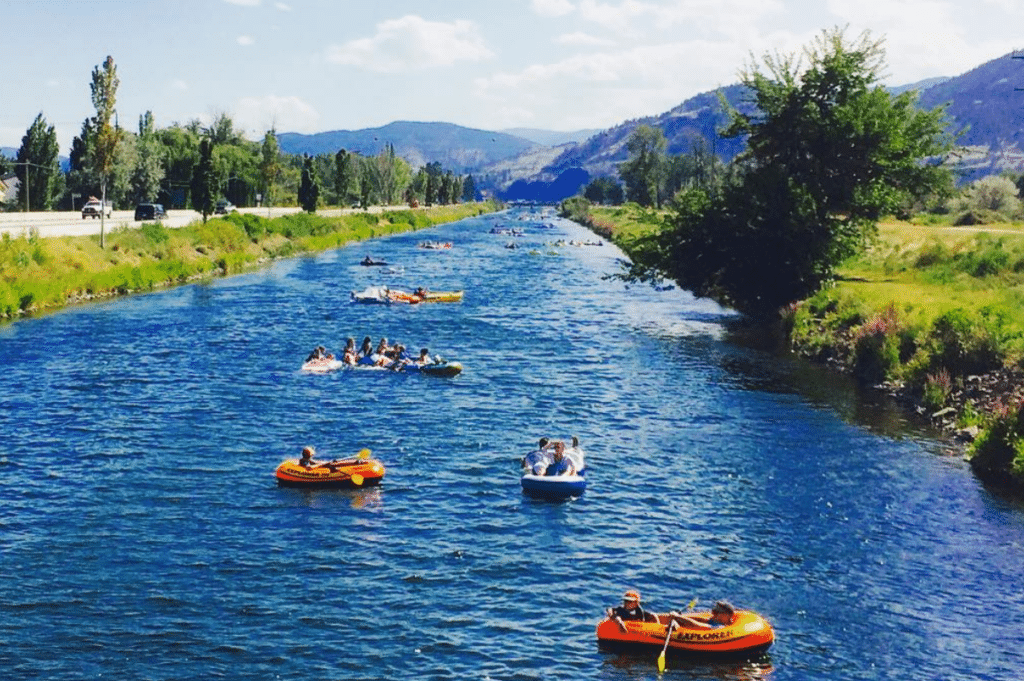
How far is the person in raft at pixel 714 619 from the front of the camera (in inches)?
952

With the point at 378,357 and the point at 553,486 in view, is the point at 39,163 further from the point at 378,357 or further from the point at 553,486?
the point at 553,486

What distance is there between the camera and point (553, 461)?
118ft

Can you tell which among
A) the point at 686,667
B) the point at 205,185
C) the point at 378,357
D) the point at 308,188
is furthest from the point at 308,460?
the point at 308,188

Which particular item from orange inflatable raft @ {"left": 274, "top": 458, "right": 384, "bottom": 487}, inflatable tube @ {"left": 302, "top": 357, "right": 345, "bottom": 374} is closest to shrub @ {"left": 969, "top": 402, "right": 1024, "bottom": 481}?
orange inflatable raft @ {"left": 274, "top": 458, "right": 384, "bottom": 487}

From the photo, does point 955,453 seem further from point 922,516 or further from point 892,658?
point 892,658

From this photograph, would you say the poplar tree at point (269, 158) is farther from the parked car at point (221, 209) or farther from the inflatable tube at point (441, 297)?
the inflatable tube at point (441, 297)

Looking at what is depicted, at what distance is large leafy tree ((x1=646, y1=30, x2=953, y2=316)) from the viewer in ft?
232

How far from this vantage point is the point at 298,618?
25172 mm

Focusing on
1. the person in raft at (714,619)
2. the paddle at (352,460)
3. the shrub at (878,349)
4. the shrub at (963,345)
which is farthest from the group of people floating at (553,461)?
the shrub at (878,349)

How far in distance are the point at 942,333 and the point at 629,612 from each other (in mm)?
31975

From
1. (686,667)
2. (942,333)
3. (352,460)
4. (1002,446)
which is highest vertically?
(942,333)

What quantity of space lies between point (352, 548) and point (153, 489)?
8688mm

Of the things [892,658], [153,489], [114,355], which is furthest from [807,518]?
[114,355]

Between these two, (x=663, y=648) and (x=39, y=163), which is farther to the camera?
(x=39, y=163)
